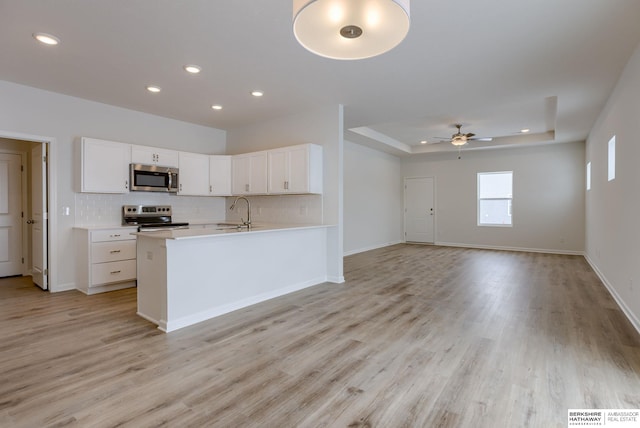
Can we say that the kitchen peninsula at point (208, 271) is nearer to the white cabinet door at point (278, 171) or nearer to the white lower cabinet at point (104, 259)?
the white cabinet door at point (278, 171)

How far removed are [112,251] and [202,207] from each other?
6.20 feet

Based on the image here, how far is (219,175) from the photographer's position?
5945 mm

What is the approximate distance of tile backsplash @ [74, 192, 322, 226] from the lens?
480 centimetres

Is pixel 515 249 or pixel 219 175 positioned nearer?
pixel 219 175

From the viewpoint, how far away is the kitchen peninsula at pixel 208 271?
315cm

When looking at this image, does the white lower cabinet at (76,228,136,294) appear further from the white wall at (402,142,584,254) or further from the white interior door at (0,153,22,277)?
the white wall at (402,142,584,254)

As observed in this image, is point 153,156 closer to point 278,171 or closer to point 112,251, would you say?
point 112,251

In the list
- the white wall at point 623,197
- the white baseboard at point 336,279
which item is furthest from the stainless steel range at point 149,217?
the white wall at point 623,197

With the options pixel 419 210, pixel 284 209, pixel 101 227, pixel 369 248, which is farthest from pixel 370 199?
pixel 101 227

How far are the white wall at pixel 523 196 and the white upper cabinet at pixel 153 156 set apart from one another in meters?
6.87

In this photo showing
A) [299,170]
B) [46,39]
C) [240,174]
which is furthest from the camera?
[240,174]

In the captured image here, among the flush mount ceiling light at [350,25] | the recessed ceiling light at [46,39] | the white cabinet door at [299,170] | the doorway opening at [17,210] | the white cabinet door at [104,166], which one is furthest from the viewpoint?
the doorway opening at [17,210]

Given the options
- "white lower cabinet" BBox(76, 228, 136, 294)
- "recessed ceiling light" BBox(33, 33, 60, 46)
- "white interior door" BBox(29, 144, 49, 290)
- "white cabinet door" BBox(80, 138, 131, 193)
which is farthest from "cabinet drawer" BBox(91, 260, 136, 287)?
"recessed ceiling light" BBox(33, 33, 60, 46)

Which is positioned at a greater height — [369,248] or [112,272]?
[112,272]
